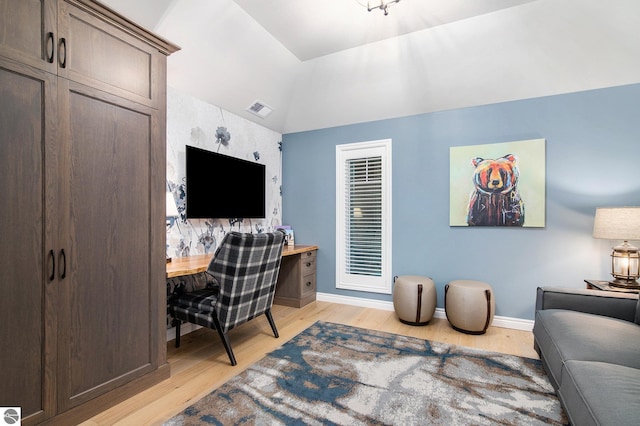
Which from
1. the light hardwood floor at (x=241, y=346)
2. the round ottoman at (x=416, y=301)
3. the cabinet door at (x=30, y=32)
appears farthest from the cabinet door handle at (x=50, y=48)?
the round ottoman at (x=416, y=301)

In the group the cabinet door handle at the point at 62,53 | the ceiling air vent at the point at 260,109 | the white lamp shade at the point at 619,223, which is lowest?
the white lamp shade at the point at 619,223

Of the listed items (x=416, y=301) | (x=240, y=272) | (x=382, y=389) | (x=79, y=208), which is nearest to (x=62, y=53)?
(x=79, y=208)

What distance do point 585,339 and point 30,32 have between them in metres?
3.20

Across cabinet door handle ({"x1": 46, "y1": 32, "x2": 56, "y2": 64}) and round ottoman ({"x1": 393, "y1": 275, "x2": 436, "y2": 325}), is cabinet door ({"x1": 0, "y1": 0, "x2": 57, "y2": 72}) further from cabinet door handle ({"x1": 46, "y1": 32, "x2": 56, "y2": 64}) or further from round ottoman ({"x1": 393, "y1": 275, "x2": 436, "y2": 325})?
round ottoman ({"x1": 393, "y1": 275, "x2": 436, "y2": 325})

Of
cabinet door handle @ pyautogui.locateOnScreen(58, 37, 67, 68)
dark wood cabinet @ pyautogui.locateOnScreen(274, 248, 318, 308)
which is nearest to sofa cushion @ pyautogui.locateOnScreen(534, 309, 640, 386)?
dark wood cabinet @ pyautogui.locateOnScreen(274, 248, 318, 308)

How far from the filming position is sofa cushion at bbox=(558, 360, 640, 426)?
1031 mm

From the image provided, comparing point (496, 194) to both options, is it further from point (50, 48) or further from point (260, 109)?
point (50, 48)

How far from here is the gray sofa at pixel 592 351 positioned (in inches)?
43.3

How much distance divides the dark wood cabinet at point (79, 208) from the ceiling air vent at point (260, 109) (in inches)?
56.2

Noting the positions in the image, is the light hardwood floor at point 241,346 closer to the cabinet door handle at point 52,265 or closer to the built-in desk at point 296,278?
the built-in desk at point 296,278

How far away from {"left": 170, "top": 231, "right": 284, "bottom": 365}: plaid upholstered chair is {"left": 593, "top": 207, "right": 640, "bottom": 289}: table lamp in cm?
263

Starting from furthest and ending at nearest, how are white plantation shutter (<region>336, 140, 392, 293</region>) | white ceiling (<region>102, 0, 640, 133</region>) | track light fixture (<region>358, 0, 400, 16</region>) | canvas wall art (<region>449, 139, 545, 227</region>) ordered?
white plantation shutter (<region>336, 140, 392, 293</region>)
canvas wall art (<region>449, 139, 545, 227</region>)
white ceiling (<region>102, 0, 640, 133</region>)
track light fixture (<region>358, 0, 400, 16</region>)

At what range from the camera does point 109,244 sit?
5.66 feet

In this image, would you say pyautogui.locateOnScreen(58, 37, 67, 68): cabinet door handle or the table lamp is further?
the table lamp
